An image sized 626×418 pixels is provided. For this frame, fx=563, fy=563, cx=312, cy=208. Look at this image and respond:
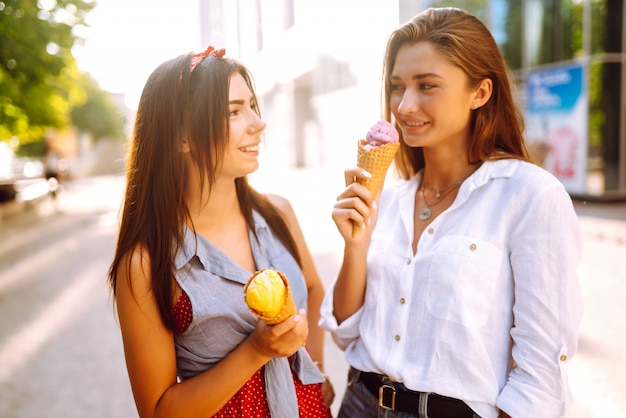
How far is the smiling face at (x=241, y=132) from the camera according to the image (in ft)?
6.90

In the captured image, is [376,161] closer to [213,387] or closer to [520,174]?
[520,174]

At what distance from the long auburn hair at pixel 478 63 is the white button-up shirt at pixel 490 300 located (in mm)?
153

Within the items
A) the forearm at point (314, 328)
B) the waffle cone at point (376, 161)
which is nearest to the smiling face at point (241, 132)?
the waffle cone at point (376, 161)

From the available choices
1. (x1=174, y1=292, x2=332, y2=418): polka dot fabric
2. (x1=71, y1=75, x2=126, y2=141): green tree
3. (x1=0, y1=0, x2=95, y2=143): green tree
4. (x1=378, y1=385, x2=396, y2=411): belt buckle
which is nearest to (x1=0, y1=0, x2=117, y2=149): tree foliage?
(x1=0, y1=0, x2=95, y2=143): green tree

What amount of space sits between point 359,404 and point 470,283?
2.16 feet

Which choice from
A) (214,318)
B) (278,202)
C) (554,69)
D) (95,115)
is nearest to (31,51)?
(278,202)

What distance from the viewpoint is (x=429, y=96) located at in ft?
6.41

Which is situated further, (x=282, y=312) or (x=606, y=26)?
(x=606, y=26)

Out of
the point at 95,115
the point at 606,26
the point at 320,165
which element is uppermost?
the point at 95,115

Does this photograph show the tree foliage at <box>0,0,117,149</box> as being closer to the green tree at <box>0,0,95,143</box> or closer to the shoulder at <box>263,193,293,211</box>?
the green tree at <box>0,0,95,143</box>

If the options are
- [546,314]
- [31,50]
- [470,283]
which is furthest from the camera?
[31,50]

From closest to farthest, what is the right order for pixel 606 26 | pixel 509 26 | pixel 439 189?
pixel 439 189
pixel 606 26
pixel 509 26

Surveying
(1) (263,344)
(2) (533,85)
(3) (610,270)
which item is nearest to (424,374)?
(1) (263,344)

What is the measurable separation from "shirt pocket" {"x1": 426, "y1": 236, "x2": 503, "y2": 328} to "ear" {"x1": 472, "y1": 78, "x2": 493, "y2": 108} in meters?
0.52
